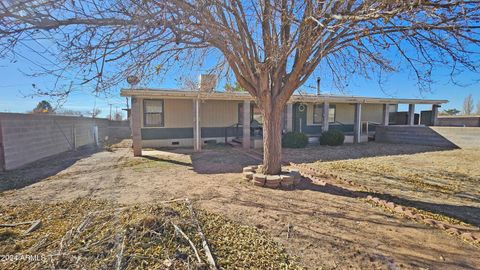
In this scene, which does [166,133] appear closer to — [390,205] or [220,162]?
[220,162]

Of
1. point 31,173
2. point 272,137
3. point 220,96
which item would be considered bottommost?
point 31,173

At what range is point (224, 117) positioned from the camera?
1267 centimetres

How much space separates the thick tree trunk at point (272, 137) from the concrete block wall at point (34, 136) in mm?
7576

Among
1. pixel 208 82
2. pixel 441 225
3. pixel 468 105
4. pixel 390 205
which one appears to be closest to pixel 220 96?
pixel 208 82

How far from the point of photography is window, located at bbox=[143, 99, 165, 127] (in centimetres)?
1116

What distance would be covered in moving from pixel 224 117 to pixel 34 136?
806cm

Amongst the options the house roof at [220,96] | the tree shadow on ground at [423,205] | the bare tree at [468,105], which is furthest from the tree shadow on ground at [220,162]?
the bare tree at [468,105]

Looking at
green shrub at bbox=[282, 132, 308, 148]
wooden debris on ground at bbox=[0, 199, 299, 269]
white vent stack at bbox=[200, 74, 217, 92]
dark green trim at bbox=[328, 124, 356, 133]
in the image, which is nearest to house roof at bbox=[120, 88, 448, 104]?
white vent stack at bbox=[200, 74, 217, 92]

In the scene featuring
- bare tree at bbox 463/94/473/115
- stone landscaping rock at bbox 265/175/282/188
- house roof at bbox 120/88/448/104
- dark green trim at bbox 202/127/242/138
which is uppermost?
bare tree at bbox 463/94/473/115

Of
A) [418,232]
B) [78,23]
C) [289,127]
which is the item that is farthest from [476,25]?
[289,127]

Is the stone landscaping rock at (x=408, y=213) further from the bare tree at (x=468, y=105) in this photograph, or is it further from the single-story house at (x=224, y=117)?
the bare tree at (x=468, y=105)

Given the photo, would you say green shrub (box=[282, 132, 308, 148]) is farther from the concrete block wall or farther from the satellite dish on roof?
the concrete block wall

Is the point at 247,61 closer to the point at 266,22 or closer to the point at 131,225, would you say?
the point at 266,22

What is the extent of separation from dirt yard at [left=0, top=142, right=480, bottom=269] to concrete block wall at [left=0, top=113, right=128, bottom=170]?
0.59 meters
